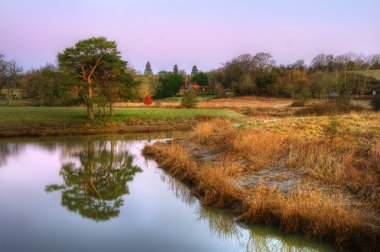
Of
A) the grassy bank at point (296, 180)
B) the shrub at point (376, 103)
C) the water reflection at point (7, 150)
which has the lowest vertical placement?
the water reflection at point (7, 150)

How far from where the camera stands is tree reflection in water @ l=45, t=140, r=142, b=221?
1359 centimetres

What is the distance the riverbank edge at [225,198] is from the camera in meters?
8.93

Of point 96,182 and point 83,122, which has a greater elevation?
point 83,122

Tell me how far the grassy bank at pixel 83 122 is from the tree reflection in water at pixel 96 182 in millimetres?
11124

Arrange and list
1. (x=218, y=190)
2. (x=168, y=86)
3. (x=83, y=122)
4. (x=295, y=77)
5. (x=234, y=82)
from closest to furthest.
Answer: (x=218, y=190) < (x=83, y=122) < (x=295, y=77) < (x=234, y=82) < (x=168, y=86)

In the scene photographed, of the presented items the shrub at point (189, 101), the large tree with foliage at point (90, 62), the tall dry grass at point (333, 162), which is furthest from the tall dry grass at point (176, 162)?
the shrub at point (189, 101)

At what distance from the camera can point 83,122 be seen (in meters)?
38.2

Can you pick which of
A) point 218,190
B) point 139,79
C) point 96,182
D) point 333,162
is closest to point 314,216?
point 218,190

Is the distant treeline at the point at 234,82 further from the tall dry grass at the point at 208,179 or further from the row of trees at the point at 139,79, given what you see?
the tall dry grass at the point at 208,179

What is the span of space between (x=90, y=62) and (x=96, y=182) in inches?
896

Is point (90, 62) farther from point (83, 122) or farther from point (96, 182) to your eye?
point (96, 182)

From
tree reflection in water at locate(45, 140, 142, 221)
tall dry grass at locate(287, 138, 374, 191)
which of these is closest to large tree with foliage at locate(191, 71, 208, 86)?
tree reflection in water at locate(45, 140, 142, 221)

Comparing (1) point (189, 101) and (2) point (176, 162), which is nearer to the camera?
(2) point (176, 162)

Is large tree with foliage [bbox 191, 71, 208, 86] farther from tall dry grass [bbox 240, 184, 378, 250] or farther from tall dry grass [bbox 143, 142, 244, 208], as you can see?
tall dry grass [bbox 240, 184, 378, 250]
